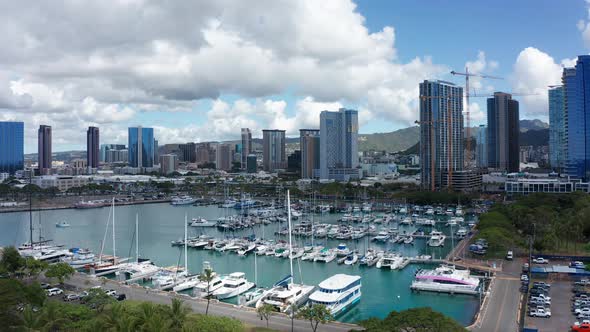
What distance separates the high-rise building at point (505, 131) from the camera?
91062 mm

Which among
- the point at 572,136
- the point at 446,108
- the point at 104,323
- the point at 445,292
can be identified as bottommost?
the point at 445,292

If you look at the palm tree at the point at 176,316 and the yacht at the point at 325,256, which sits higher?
the palm tree at the point at 176,316

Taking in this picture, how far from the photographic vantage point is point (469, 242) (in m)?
29.1

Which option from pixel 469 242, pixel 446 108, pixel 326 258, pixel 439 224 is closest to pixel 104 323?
pixel 326 258

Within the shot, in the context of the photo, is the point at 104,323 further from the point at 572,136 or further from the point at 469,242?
the point at 572,136

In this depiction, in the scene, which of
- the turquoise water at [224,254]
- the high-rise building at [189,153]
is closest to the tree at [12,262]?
the turquoise water at [224,254]

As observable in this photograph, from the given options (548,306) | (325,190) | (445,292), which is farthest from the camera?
(325,190)

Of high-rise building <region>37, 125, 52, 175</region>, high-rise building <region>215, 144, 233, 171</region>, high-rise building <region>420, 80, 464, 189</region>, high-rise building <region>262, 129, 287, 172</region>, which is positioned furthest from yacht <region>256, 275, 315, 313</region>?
high-rise building <region>215, 144, 233, 171</region>

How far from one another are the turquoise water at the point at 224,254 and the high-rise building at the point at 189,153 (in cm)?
10578

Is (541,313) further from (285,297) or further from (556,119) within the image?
(556,119)

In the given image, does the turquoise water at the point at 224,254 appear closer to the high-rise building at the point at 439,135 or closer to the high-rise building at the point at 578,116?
the high-rise building at the point at 439,135

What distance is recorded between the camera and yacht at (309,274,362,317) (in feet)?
55.3

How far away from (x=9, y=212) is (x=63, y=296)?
41.7 m

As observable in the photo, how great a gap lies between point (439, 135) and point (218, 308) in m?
55.2
